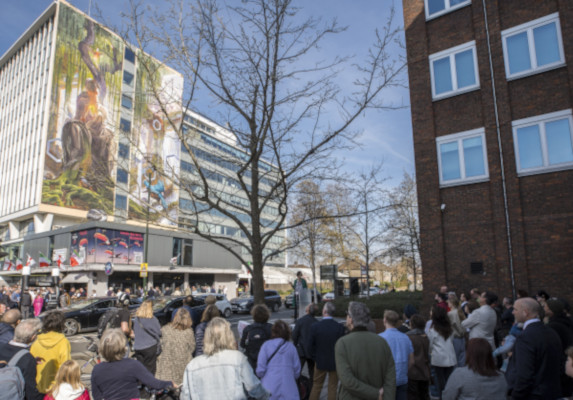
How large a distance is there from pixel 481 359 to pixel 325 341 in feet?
7.24

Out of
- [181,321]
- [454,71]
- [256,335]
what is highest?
[454,71]

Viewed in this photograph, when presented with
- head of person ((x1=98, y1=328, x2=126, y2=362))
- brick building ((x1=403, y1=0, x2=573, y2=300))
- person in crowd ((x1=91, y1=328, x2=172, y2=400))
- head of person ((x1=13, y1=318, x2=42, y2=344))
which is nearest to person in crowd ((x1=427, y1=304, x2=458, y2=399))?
person in crowd ((x1=91, y1=328, x2=172, y2=400))

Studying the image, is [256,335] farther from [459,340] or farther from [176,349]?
[459,340]

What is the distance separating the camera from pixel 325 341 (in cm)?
544

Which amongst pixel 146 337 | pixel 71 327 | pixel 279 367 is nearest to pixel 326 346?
pixel 279 367

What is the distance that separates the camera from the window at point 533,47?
12031mm

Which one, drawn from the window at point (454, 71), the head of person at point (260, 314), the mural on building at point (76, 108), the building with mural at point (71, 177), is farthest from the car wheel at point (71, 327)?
the mural on building at point (76, 108)

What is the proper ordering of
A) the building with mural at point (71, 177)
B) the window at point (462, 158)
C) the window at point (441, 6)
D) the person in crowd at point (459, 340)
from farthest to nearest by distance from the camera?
1. the building with mural at point (71, 177)
2. the window at point (441, 6)
3. the window at point (462, 158)
4. the person in crowd at point (459, 340)

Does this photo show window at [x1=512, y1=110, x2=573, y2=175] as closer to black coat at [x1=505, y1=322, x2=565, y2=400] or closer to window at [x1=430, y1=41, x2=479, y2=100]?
window at [x1=430, y1=41, x2=479, y2=100]

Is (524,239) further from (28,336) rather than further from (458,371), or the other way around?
(28,336)

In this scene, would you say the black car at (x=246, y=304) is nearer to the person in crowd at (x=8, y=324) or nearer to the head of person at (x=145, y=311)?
the head of person at (x=145, y=311)

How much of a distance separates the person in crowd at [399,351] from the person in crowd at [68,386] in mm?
3204

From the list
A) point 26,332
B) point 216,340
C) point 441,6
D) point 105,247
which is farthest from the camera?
point 105,247

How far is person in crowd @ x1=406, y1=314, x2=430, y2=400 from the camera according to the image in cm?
524
